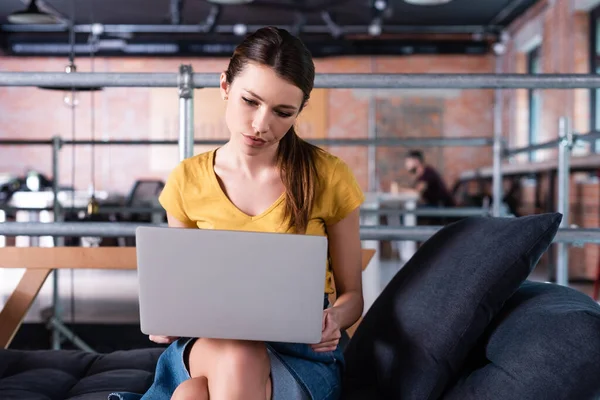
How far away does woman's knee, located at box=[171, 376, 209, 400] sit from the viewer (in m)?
1.06

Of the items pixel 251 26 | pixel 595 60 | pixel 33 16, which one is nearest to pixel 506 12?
pixel 595 60

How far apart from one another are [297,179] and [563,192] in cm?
109

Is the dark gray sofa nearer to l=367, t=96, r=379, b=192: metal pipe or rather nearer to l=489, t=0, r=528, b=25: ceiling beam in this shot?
l=489, t=0, r=528, b=25: ceiling beam

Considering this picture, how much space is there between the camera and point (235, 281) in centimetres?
97

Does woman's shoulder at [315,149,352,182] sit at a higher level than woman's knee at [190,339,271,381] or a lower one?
higher

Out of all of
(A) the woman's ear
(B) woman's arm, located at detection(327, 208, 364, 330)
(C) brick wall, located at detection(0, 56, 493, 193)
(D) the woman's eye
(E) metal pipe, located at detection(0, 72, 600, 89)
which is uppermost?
(C) brick wall, located at detection(0, 56, 493, 193)

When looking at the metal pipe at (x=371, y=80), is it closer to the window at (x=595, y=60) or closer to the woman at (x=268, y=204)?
the woman at (x=268, y=204)

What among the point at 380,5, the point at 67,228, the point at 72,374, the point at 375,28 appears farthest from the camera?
the point at 375,28

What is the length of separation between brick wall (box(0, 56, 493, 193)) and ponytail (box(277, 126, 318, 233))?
371 inches

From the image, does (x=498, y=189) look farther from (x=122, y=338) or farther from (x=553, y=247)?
(x=122, y=338)

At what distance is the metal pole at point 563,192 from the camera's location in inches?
76.0

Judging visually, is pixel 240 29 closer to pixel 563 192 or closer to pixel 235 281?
pixel 563 192

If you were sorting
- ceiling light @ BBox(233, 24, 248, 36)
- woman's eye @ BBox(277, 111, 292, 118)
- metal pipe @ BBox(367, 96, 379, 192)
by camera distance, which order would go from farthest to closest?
metal pipe @ BBox(367, 96, 379, 192) < ceiling light @ BBox(233, 24, 248, 36) < woman's eye @ BBox(277, 111, 292, 118)

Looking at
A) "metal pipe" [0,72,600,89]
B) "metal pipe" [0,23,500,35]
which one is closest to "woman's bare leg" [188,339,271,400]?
"metal pipe" [0,72,600,89]
